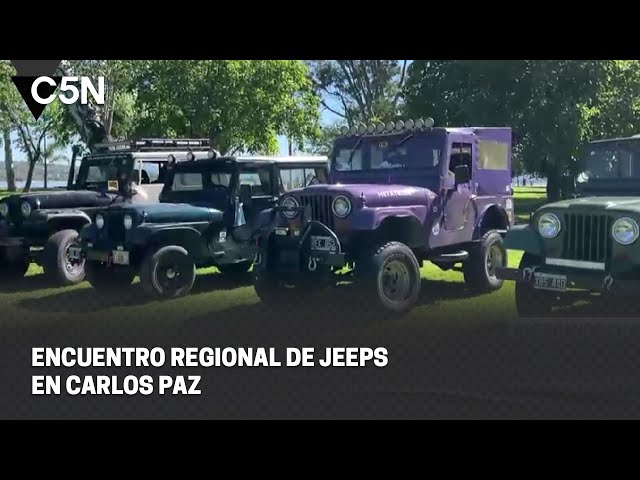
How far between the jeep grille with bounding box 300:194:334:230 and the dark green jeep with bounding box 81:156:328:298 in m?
0.85

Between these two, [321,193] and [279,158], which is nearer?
[321,193]

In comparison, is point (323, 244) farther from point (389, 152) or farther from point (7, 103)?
point (7, 103)

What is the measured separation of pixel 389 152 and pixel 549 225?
2.48 meters

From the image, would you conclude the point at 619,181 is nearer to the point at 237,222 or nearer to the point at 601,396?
the point at 601,396

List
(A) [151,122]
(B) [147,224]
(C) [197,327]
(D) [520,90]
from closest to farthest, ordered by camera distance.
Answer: (C) [197,327] → (B) [147,224] → (A) [151,122] → (D) [520,90]

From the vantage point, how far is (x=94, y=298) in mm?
8609

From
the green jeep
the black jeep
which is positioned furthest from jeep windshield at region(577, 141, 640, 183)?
the black jeep

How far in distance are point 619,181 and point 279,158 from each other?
3.87 meters

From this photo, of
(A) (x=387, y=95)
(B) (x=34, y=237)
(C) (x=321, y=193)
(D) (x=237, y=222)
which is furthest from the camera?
(A) (x=387, y=95)

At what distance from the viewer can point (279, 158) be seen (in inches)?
375

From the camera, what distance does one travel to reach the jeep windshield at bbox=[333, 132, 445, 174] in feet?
27.3

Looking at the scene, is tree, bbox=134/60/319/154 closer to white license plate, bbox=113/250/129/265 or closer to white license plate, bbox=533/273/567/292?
white license plate, bbox=113/250/129/265

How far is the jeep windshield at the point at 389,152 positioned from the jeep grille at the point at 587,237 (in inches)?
80.2

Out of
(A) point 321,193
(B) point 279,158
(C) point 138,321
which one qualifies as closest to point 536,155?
(B) point 279,158
